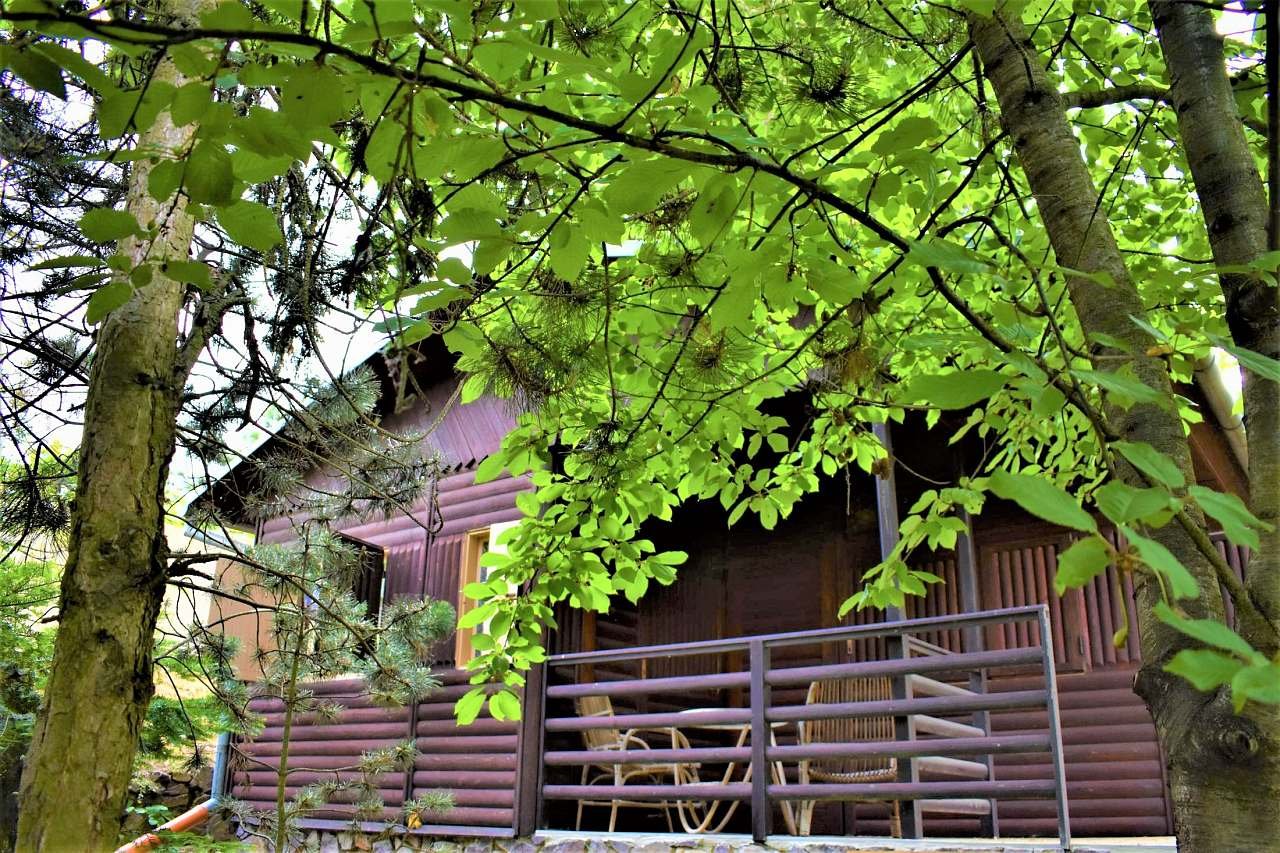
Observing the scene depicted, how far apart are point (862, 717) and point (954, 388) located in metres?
4.75

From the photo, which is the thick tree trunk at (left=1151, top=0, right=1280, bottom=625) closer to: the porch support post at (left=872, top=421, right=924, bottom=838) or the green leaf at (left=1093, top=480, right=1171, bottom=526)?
the green leaf at (left=1093, top=480, right=1171, bottom=526)

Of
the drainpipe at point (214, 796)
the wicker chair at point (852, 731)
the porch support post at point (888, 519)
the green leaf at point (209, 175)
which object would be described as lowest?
the drainpipe at point (214, 796)

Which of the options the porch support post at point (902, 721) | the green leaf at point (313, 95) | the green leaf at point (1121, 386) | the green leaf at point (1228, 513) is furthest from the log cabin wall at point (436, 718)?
the green leaf at point (1228, 513)

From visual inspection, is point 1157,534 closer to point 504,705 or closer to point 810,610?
point 504,705

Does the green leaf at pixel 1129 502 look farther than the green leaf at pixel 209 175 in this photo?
No

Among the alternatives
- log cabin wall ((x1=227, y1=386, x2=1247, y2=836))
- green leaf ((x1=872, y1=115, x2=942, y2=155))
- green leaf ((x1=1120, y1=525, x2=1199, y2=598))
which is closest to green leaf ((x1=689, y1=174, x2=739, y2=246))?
green leaf ((x1=872, y1=115, x2=942, y2=155))

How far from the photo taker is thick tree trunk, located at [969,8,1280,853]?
130 centimetres

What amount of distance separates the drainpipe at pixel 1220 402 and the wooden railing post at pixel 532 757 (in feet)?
14.0

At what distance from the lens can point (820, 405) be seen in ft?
9.70

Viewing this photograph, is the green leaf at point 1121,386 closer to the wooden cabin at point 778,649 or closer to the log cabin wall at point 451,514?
the wooden cabin at point 778,649

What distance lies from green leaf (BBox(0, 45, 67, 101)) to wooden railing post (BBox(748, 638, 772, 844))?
4.90m

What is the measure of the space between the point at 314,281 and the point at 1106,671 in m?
5.30

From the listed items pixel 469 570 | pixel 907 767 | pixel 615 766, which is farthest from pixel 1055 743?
pixel 469 570

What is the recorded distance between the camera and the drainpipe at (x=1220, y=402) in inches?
218
